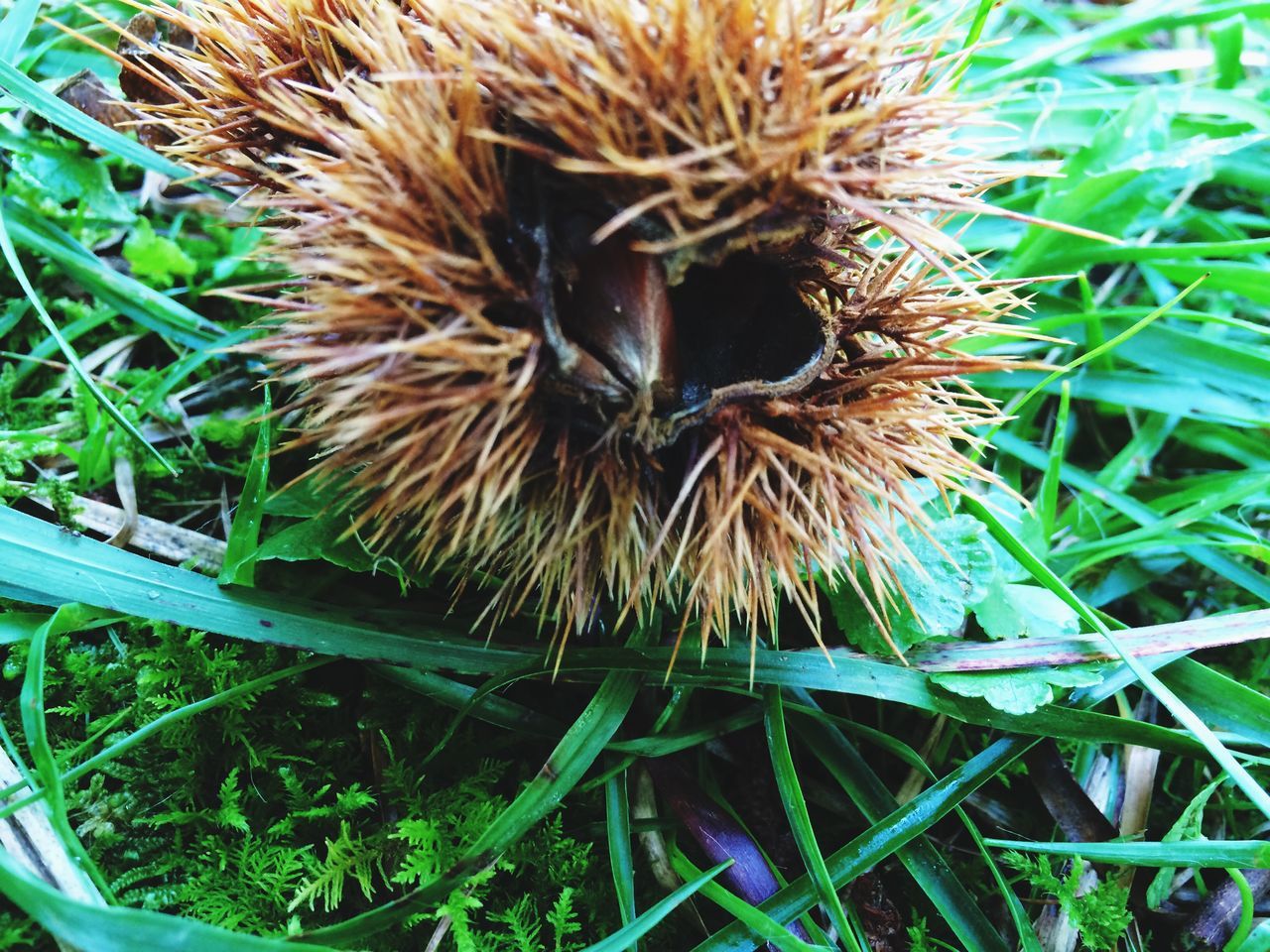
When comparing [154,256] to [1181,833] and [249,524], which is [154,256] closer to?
[249,524]

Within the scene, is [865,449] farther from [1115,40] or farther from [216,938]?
[1115,40]

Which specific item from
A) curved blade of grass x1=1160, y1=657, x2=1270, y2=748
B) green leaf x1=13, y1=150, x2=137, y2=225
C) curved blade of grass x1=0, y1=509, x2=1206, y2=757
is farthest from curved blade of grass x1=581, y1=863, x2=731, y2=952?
green leaf x1=13, y1=150, x2=137, y2=225

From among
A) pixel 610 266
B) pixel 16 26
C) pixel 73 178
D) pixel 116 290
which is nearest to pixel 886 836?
pixel 610 266

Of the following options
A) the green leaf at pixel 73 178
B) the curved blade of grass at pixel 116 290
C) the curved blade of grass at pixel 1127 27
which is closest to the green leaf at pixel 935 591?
the curved blade of grass at pixel 1127 27

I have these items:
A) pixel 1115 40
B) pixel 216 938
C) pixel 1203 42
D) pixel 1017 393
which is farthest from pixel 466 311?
pixel 1203 42

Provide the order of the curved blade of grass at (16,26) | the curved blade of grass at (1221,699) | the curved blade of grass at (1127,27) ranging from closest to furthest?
1. the curved blade of grass at (1221,699)
2. the curved blade of grass at (16,26)
3. the curved blade of grass at (1127,27)

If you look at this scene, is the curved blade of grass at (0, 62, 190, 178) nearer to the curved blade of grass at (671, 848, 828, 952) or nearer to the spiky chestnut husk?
the spiky chestnut husk

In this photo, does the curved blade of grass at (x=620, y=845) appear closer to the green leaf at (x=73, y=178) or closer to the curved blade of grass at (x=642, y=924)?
the curved blade of grass at (x=642, y=924)
